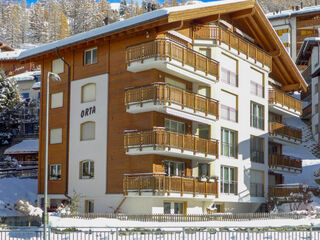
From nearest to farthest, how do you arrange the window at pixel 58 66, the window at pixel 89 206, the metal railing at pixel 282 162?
the window at pixel 89 206 → the window at pixel 58 66 → the metal railing at pixel 282 162

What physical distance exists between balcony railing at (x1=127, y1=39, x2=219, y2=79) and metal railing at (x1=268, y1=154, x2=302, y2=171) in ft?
38.1

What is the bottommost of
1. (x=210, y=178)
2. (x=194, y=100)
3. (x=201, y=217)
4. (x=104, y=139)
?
(x=201, y=217)

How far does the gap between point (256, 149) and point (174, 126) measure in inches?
383

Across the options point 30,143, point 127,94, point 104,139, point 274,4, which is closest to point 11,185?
point 104,139

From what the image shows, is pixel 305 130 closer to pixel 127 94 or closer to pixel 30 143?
pixel 30 143

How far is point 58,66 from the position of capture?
1542 inches

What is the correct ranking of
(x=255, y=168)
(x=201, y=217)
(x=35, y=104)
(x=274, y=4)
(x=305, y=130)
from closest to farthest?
(x=201, y=217) < (x=255, y=168) < (x=305, y=130) < (x=35, y=104) < (x=274, y=4)

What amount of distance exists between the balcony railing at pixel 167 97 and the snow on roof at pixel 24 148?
113ft

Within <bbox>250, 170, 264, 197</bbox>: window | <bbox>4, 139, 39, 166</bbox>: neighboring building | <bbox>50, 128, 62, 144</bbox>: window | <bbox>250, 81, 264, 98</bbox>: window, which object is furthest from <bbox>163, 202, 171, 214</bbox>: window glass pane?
<bbox>4, 139, 39, 166</bbox>: neighboring building

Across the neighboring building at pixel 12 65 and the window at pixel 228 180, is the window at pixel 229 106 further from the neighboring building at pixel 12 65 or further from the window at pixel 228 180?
the neighboring building at pixel 12 65

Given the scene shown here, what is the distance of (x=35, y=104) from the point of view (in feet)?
235

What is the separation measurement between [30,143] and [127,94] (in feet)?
120

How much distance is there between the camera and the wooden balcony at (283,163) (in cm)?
4265

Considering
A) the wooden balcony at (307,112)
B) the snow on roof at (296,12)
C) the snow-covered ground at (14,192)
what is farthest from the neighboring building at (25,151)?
the snow on roof at (296,12)
